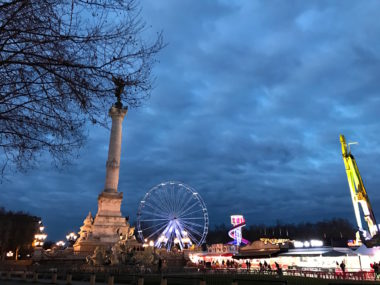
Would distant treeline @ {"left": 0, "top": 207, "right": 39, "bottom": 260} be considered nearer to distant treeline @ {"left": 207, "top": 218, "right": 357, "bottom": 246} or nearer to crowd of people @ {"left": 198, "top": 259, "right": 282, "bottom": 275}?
crowd of people @ {"left": 198, "top": 259, "right": 282, "bottom": 275}

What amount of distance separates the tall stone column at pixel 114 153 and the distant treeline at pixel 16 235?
130ft

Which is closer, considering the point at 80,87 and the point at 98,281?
the point at 80,87

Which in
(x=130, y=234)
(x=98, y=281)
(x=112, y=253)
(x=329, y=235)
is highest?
(x=329, y=235)

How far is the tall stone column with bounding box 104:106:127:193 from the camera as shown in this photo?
Result: 145ft

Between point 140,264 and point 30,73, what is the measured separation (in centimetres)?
2425

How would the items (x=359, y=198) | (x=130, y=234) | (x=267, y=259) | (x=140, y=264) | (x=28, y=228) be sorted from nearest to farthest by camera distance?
1. (x=140, y=264)
2. (x=267, y=259)
3. (x=130, y=234)
4. (x=359, y=198)
5. (x=28, y=228)

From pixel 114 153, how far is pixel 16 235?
45.5m

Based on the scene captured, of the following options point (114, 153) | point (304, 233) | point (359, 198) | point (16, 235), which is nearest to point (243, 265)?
point (114, 153)

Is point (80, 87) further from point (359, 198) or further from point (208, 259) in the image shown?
point (359, 198)

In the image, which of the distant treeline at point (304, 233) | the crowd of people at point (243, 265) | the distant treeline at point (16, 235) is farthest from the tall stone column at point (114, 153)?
the distant treeline at point (304, 233)

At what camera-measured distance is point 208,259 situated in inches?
1834

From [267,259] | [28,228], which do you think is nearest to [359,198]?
[267,259]

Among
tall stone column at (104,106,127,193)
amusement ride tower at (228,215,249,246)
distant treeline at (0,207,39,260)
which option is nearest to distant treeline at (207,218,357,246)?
amusement ride tower at (228,215,249,246)

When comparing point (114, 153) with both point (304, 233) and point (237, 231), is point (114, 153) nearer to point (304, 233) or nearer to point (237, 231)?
point (237, 231)
